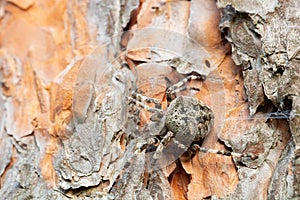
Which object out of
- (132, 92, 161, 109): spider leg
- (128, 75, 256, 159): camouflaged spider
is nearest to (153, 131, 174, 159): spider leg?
(128, 75, 256, 159): camouflaged spider

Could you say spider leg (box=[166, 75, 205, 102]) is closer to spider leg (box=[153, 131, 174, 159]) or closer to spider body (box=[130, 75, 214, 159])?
spider body (box=[130, 75, 214, 159])

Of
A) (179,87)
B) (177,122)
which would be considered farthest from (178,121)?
(179,87)

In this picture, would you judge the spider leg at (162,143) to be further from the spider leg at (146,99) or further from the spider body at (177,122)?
the spider leg at (146,99)

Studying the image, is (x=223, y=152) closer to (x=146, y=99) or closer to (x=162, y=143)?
(x=162, y=143)

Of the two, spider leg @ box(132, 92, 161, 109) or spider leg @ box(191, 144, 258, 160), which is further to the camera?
spider leg @ box(132, 92, 161, 109)

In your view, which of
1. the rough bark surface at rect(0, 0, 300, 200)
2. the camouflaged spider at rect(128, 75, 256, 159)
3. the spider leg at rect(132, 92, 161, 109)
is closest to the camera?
the rough bark surface at rect(0, 0, 300, 200)
